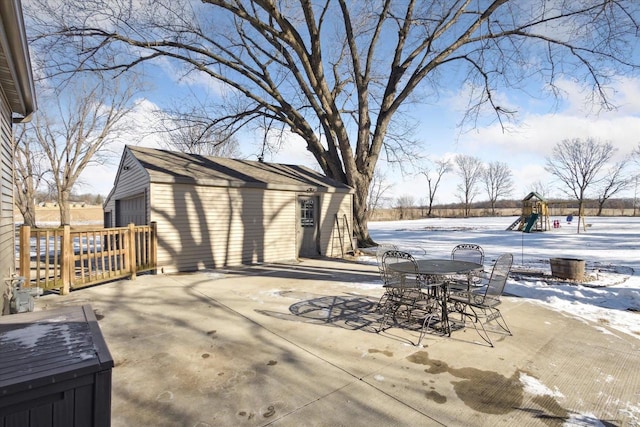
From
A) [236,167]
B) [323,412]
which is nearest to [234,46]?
[236,167]

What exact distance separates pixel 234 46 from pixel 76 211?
38.1 m

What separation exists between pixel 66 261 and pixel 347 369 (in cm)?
568

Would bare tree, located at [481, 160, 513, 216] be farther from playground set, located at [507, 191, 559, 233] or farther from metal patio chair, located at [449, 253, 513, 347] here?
metal patio chair, located at [449, 253, 513, 347]

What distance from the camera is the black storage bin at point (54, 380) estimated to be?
1.44m

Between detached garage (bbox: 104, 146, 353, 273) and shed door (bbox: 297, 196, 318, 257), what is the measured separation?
0.03 meters

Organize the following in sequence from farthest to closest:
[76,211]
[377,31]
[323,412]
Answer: [76,211]
[377,31]
[323,412]

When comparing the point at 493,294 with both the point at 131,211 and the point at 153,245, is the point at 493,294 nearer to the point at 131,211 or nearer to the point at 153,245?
the point at 153,245

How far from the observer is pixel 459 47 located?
11.7m

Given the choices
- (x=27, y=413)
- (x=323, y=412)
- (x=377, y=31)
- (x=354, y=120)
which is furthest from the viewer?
(x=354, y=120)

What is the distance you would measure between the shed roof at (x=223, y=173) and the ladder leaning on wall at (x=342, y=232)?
1.08 metres

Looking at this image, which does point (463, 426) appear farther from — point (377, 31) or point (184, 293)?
point (377, 31)

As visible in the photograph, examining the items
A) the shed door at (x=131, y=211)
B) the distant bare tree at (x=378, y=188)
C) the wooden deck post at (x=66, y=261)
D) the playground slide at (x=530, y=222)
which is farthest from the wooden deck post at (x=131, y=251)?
the distant bare tree at (x=378, y=188)

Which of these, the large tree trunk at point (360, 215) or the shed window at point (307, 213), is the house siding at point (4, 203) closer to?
the shed window at point (307, 213)

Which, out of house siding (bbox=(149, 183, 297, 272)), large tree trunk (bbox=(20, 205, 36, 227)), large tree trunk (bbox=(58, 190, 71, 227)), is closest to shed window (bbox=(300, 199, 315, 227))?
house siding (bbox=(149, 183, 297, 272))
